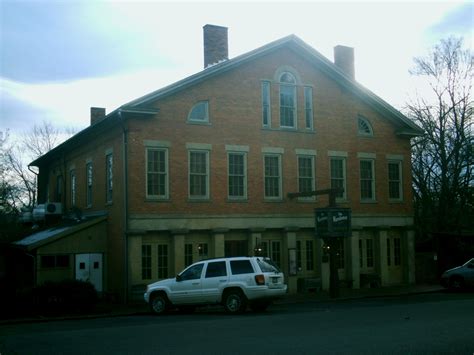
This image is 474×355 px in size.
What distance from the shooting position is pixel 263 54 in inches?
1210

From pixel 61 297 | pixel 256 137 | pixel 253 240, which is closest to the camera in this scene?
pixel 61 297

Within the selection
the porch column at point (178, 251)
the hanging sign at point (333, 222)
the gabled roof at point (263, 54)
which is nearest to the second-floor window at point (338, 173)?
the gabled roof at point (263, 54)

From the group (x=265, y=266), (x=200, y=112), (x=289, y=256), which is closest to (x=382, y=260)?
(x=289, y=256)

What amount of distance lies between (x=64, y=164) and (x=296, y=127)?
44.5ft

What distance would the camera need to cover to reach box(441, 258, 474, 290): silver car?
29.5 metres

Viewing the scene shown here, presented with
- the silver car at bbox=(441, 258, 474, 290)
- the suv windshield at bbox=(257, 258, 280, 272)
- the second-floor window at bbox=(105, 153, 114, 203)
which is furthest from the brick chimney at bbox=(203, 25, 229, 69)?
the silver car at bbox=(441, 258, 474, 290)

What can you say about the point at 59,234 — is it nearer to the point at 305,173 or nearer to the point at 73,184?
the point at 73,184

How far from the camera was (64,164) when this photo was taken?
3681 centimetres

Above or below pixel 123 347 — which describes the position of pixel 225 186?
above

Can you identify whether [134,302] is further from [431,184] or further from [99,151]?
[431,184]

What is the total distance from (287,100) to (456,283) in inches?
450

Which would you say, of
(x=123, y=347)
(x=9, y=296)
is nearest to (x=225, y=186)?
(x=9, y=296)

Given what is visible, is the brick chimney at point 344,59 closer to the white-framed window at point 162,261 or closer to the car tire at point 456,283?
the car tire at point 456,283

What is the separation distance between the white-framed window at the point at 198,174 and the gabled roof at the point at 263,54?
2788 mm
